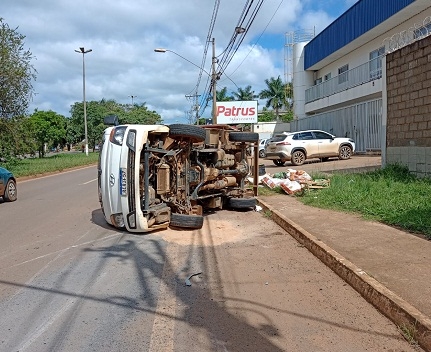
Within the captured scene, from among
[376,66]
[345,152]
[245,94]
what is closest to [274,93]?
[245,94]

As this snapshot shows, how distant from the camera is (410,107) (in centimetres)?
1119

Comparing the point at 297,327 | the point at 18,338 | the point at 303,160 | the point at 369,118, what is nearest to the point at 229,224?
the point at 297,327

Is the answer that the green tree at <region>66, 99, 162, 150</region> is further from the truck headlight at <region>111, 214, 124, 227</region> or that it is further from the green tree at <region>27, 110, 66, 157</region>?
the truck headlight at <region>111, 214, 124, 227</region>

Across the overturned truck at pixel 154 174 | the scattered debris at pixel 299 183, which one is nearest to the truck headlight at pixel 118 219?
the overturned truck at pixel 154 174

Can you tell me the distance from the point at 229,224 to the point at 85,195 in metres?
6.73

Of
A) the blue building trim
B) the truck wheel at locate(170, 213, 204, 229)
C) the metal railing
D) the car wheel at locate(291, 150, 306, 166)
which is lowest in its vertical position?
the truck wheel at locate(170, 213, 204, 229)

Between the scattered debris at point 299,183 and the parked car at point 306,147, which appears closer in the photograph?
the scattered debris at point 299,183

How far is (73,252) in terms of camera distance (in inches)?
254

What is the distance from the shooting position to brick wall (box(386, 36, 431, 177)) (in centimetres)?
1050

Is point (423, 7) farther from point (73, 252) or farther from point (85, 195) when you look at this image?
point (73, 252)

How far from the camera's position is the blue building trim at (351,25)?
74.4 feet

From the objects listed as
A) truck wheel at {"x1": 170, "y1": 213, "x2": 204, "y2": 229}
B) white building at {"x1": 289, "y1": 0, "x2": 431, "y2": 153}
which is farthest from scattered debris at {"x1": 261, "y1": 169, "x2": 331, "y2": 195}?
white building at {"x1": 289, "y1": 0, "x2": 431, "y2": 153}

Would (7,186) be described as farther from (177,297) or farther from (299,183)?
(177,297)

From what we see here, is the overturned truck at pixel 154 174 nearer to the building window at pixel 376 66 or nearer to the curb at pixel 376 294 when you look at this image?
the curb at pixel 376 294
